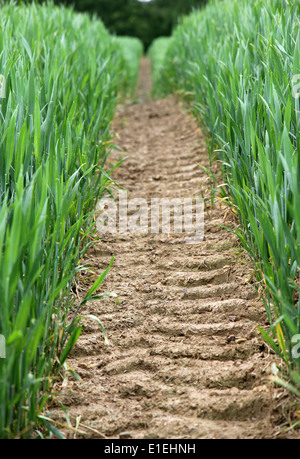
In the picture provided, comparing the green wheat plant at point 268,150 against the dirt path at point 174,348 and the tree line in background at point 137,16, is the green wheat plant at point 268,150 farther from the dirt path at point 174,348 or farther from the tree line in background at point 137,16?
the tree line in background at point 137,16

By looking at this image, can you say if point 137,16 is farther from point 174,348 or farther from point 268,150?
point 174,348

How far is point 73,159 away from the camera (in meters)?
2.21

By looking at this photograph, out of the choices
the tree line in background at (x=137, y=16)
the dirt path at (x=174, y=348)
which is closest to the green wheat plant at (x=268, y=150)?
the dirt path at (x=174, y=348)

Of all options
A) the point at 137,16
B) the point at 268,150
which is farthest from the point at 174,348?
the point at 137,16

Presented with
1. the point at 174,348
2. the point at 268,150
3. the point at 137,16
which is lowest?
the point at 174,348

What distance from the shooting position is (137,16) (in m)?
26.9

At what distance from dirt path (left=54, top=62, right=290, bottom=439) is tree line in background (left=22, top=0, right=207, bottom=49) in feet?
82.4

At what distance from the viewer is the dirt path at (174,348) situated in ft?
4.88

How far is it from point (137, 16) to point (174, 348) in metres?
27.9

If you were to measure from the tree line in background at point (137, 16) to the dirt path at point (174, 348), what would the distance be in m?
25.1

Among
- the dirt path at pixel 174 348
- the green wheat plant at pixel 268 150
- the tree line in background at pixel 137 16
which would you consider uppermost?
the tree line in background at pixel 137 16
